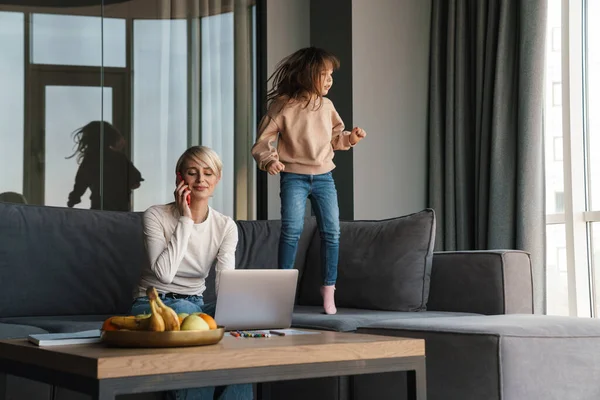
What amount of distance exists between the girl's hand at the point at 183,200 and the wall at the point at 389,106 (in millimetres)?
2153

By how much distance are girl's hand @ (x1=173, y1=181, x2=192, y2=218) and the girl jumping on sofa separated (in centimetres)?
52

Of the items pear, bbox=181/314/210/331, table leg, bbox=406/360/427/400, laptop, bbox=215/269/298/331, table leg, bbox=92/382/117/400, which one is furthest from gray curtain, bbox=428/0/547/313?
table leg, bbox=92/382/117/400

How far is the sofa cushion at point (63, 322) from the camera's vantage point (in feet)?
9.03

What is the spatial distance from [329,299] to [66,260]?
3.20 feet

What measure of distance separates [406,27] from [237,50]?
1.00 meters

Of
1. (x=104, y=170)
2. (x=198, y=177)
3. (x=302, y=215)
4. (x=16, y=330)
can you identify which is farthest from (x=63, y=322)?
(x=104, y=170)

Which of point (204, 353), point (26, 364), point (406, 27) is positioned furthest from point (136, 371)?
point (406, 27)

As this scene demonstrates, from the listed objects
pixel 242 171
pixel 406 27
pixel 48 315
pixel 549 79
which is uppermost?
pixel 406 27

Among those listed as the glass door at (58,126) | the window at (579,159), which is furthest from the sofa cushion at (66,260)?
the window at (579,159)

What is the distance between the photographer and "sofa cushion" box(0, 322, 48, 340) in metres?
2.65

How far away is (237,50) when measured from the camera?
5133 mm

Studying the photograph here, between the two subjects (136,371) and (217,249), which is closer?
(136,371)

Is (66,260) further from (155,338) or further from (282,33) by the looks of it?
(282,33)

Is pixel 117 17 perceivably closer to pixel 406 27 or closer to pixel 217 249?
pixel 406 27
